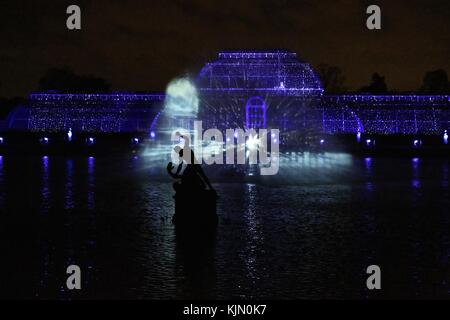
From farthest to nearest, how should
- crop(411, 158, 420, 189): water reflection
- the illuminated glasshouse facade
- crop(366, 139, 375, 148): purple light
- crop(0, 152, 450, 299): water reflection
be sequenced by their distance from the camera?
the illuminated glasshouse facade → crop(366, 139, 375, 148): purple light → crop(411, 158, 420, 189): water reflection → crop(0, 152, 450, 299): water reflection

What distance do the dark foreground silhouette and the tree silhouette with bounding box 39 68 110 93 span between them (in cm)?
9019

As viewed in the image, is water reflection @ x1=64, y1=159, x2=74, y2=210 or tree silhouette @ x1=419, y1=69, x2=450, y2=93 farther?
tree silhouette @ x1=419, y1=69, x2=450, y2=93

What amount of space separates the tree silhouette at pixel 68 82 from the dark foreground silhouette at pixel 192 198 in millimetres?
90190

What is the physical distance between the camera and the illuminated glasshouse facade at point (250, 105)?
7812cm

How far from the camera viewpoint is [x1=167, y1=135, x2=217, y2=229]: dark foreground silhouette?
16.4 m

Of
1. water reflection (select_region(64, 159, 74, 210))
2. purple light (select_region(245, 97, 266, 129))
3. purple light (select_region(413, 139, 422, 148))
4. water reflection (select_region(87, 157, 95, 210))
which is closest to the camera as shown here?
water reflection (select_region(64, 159, 74, 210))

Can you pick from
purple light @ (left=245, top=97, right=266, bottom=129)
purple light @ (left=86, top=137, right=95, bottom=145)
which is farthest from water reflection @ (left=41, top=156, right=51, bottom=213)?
purple light @ (left=245, top=97, right=266, bottom=129)

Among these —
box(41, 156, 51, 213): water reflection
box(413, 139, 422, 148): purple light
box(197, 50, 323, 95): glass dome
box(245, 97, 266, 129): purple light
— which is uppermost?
box(197, 50, 323, 95): glass dome

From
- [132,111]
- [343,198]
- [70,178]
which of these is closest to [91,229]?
[343,198]

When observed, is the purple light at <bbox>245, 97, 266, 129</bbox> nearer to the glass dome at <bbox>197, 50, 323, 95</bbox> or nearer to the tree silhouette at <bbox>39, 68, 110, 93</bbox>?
the glass dome at <bbox>197, 50, 323, 95</bbox>

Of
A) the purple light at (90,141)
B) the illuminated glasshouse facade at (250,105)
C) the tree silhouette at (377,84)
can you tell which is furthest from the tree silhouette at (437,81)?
the purple light at (90,141)

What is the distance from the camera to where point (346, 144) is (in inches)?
2542

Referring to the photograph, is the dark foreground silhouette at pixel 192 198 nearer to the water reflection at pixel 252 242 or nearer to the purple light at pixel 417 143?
the water reflection at pixel 252 242

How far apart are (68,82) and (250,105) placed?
116 feet
